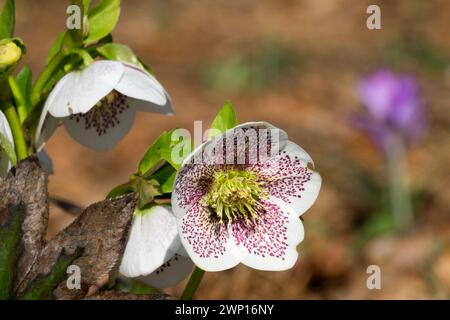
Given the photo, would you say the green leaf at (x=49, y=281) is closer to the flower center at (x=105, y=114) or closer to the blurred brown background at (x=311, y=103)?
the flower center at (x=105, y=114)

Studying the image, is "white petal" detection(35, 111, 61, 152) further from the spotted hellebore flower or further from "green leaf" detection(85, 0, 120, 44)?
the spotted hellebore flower

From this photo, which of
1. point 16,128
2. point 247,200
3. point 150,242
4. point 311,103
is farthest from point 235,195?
point 311,103

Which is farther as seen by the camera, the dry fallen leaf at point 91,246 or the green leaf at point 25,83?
the green leaf at point 25,83

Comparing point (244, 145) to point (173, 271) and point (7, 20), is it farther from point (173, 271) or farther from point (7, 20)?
point (7, 20)

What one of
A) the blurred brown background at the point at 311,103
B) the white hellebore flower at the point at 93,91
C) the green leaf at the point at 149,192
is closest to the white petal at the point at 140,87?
the white hellebore flower at the point at 93,91

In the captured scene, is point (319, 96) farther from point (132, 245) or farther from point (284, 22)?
point (132, 245)

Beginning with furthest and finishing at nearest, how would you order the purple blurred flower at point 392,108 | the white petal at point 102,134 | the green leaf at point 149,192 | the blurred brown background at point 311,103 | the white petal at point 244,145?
the purple blurred flower at point 392,108, the blurred brown background at point 311,103, the white petal at point 102,134, the green leaf at point 149,192, the white petal at point 244,145

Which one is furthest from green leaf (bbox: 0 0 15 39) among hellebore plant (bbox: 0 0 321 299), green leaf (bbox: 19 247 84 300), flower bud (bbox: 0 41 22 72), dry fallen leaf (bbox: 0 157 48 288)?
green leaf (bbox: 19 247 84 300)

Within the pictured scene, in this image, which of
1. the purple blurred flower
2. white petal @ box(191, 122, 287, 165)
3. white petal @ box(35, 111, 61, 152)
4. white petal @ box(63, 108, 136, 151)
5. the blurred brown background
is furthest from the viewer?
the purple blurred flower
